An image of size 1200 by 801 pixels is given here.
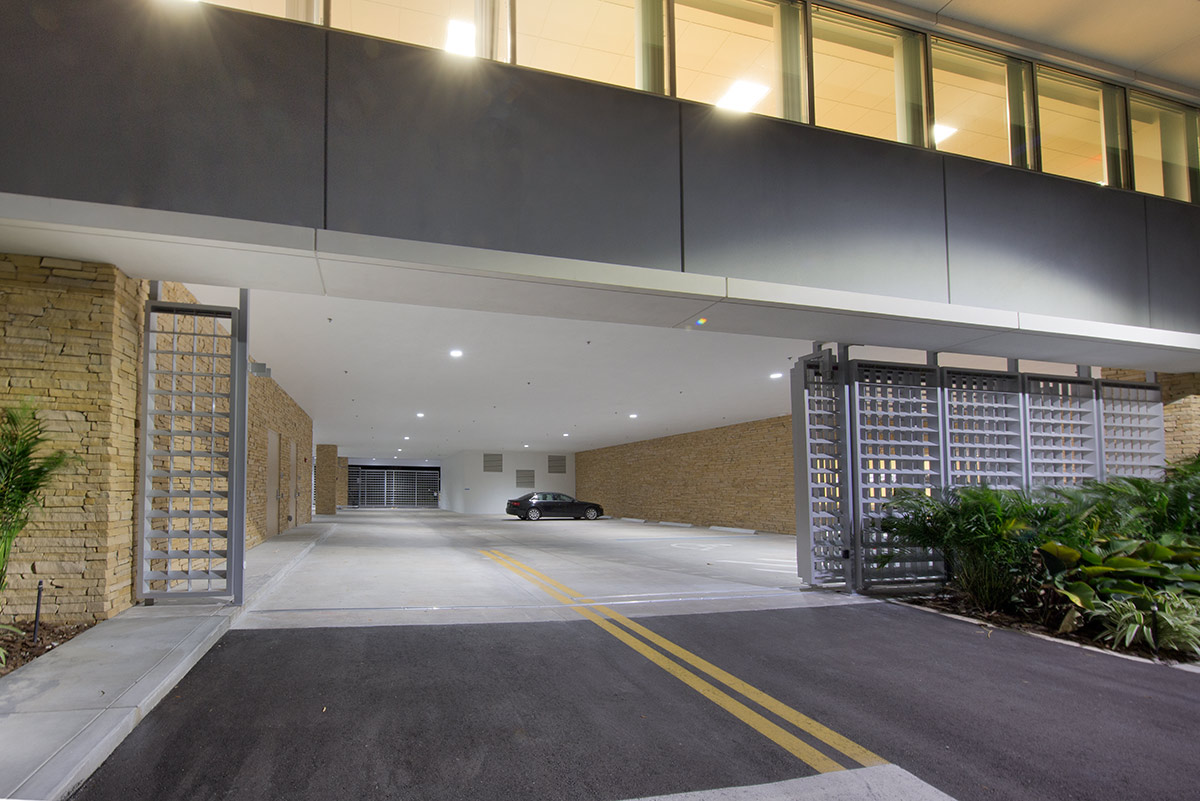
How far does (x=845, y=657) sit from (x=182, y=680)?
490 cm

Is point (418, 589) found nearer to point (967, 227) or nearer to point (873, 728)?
point (873, 728)

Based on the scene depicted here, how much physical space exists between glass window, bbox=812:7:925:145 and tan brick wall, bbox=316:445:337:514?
106ft

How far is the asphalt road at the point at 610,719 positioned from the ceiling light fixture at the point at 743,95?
5656 mm

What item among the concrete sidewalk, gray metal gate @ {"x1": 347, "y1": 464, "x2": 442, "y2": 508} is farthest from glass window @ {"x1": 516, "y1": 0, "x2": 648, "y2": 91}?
gray metal gate @ {"x1": 347, "y1": 464, "x2": 442, "y2": 508}

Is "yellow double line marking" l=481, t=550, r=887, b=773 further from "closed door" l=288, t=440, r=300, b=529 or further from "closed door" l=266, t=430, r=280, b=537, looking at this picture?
"closed door" l=288, t=440, r=300, b=529

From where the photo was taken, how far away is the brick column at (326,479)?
112 feet

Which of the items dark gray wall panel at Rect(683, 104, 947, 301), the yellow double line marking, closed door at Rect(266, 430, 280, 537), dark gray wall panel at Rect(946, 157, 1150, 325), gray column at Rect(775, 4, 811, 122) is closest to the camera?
the yellow double line marking

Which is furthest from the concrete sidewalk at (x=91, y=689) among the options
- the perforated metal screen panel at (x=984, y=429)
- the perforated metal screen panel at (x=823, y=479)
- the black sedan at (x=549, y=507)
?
the black sedan at (x=549, y=507)

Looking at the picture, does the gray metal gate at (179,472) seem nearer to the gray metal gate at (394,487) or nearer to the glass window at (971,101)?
the glass window at (971,101)

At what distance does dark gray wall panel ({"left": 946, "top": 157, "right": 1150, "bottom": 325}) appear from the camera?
26.1 feet

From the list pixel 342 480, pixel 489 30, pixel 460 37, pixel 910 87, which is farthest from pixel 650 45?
pixel 342 480

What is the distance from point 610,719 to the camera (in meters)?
3.83

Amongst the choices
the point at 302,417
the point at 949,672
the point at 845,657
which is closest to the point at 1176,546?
the point at 949,672

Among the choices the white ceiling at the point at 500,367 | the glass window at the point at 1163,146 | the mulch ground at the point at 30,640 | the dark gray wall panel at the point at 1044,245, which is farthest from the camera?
the white ceiling at the point at 500,367
